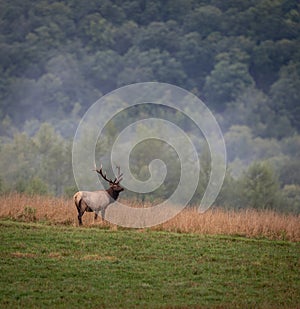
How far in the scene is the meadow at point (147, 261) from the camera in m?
16.0

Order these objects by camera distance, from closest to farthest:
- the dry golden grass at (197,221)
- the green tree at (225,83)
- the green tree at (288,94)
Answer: the dry golden grass at (197,221), the green tree at (288,94), the green tree at (225,83)

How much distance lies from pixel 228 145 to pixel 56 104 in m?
60.9

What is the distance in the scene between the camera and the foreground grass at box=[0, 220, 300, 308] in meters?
15.9

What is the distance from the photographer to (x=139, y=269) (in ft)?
59.4

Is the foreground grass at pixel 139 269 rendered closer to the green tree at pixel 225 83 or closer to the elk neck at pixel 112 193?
the elk neck at pixel 112 193

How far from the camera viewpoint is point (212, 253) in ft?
66.2

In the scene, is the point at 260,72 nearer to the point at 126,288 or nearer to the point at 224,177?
the point at 224,177

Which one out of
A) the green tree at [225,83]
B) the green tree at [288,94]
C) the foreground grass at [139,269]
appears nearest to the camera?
the foreground grass at [139,269]

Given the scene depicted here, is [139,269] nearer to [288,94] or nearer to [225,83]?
[288,94]

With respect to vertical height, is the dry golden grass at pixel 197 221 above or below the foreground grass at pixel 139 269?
above

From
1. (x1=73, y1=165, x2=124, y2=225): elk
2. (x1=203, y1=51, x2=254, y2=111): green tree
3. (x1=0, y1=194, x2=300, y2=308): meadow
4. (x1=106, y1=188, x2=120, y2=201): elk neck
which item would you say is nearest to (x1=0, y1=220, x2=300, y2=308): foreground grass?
(x1=0, y1=194, x2=300, y2=308): meadow

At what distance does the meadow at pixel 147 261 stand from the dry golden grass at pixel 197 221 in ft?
0.11

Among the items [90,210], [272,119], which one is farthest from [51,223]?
[272,119]

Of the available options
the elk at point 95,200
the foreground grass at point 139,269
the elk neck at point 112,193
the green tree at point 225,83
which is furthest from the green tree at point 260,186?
the green tree at point 225,83
